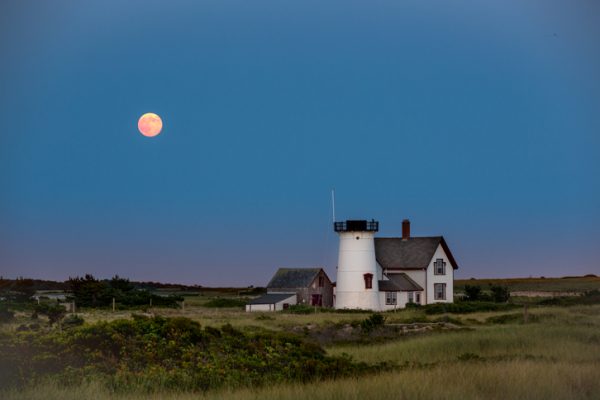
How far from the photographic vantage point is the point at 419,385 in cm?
1502

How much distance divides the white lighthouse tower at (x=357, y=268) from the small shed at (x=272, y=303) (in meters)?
5.11

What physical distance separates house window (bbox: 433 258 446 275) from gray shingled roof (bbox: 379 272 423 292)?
95.2 inches

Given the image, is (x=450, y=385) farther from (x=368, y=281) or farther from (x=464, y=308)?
(x=368, y=281)

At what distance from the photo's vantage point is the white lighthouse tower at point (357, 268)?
208 ft

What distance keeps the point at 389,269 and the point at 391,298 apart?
4.23 m

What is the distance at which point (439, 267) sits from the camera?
227 ft

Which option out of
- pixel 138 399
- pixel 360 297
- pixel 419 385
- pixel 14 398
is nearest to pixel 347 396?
pixel 419 385

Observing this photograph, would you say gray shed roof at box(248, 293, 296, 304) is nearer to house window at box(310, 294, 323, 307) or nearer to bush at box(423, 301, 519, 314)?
house window at box(310, 294, 323, 307)

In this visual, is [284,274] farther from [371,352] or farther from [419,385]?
[419,385]

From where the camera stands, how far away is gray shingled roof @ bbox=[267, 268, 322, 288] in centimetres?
6931

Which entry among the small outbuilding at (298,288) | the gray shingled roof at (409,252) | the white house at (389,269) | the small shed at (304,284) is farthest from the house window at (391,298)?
the small shed at (304,284)

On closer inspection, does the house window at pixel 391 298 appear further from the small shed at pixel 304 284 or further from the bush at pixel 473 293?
the bush at pixel 473 293

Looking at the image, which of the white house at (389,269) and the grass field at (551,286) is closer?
the white house at (389,269)

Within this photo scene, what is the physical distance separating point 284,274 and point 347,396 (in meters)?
57.4
